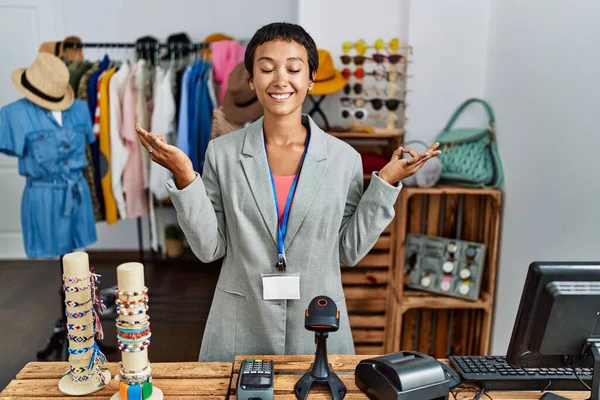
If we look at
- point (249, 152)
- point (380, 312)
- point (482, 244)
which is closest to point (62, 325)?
point (380, 312)

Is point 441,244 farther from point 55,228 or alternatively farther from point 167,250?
point 167,250

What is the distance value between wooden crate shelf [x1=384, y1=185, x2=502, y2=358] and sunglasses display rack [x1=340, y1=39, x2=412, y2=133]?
442 mm

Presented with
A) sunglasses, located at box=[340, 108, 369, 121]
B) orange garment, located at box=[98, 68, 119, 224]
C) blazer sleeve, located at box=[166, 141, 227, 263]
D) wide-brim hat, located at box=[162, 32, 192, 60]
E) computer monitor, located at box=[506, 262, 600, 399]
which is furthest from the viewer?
wide-brim hat, located at box=[162, 32, 192, 60]

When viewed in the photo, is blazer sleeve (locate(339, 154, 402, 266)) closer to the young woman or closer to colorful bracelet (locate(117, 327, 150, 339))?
the young woman

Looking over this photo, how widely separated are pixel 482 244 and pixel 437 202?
0.31 m

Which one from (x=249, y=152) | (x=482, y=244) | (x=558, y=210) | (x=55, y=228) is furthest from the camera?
(x=55, y=228)

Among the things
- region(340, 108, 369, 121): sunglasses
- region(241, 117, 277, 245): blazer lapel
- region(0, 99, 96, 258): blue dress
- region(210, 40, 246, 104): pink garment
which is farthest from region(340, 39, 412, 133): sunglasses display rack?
region(0, 99, 96, 258): blue dress

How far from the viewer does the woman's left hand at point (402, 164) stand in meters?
1.32

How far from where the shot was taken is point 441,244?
2576 millimetres

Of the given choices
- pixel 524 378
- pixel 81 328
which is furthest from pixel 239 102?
pixel 524 378

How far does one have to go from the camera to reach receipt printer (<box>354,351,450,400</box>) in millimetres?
1111

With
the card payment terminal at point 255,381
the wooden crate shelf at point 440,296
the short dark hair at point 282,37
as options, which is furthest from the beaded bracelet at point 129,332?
the wooden crate shelf at point 440,296

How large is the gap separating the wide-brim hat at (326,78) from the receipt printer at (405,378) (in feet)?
5.67

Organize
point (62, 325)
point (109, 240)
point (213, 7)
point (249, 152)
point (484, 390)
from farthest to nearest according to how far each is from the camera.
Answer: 1. point (109, 240)
2. point (213, 7)
3. point (62, 325)
4. point (249, 152)
5. point (484, 390)
